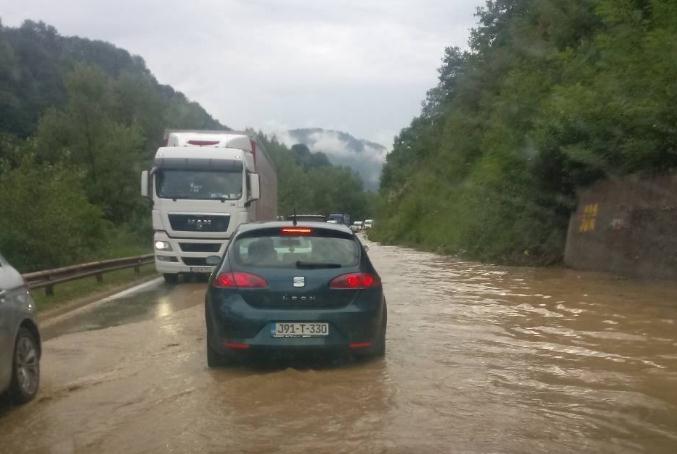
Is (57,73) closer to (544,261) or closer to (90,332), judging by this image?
(544,261)

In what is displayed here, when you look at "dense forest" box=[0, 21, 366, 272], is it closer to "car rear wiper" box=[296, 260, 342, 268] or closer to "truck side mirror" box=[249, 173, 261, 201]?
"truck side mirror" box=[249, 173, 261, 201]

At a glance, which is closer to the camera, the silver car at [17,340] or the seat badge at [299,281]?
the silver car at [17,340]

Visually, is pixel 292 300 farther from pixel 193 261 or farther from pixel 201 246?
pixel 193 261

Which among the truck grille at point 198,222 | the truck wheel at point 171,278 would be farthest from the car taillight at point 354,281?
the truck wheel at point 171,278

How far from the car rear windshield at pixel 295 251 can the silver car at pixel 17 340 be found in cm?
202

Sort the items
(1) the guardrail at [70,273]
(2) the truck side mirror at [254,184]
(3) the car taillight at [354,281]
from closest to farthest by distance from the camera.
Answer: (3) the car taillight at [354,281], (1) the guardrail at [70,273], (2) the truck side mirror at [254,184]

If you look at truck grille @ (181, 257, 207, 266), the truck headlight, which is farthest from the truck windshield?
truck grille @ (181, 257, 207, 266)

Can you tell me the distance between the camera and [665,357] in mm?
8805

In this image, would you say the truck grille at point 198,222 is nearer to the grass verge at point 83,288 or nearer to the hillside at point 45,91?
the grass verge at point 83,288

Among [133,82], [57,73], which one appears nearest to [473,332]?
[133,82]

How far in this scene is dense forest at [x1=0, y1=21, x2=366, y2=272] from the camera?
20234mm

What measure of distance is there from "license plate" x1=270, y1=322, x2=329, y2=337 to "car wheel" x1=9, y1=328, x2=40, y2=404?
2.12m

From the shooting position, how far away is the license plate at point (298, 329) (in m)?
7.52

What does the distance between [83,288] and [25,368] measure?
429 inches
